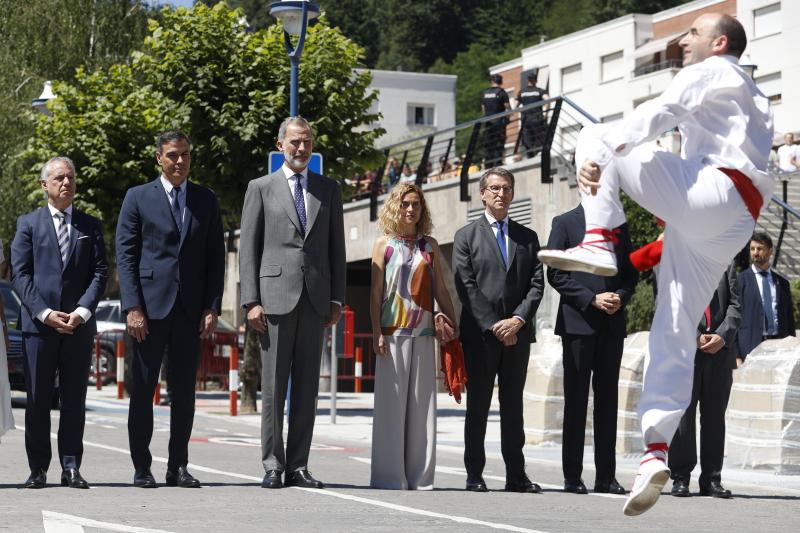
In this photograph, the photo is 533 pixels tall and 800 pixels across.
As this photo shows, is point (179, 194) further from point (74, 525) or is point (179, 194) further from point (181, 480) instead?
point (74, 525)

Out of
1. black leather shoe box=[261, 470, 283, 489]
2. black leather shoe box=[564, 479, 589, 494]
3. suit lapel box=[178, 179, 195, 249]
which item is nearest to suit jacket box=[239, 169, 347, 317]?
suit lapel box=[178, 179, 195, 249]

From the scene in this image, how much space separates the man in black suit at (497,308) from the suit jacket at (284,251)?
102 centimetres

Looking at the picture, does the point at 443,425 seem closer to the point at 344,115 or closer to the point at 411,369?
the point at 344,115

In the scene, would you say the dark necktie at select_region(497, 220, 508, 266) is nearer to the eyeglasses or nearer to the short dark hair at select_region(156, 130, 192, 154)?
the eyeglasses

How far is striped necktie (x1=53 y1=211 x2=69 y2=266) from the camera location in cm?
1059

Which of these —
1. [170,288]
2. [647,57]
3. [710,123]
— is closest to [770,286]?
[170,288]

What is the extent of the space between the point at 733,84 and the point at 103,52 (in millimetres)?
44422

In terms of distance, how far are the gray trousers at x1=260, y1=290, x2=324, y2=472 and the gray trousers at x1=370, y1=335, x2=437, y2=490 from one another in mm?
589

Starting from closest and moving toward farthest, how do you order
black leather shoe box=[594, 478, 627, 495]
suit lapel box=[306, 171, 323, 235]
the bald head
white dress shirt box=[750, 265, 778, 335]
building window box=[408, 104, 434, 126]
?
1. the bald head
2. suit lapel box=[306, 171, 323, 235]
3. black leather shoe box=[594, 478, 627, 495]
4. white dress shirt box=[750, 265, 778, 335]
5. building window box=[408, 104, 434, 126]

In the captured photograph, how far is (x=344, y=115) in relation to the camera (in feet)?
→ 73.4

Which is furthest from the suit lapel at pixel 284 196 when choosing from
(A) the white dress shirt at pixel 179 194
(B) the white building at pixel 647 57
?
(B) the white building at pixel 647 57

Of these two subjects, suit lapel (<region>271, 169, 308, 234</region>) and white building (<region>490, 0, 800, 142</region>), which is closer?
suit lapel (<region>271, 169, 308, 234</region>)

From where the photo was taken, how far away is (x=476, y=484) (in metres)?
10.8

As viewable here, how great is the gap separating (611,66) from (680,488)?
70.7 meters
